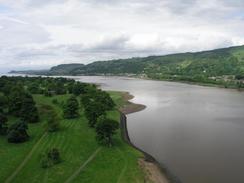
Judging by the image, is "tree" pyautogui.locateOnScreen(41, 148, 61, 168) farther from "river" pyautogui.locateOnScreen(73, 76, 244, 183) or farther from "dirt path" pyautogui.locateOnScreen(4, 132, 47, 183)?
"river" pyautogui.locateOnScreen(73, 76, 244, 183)

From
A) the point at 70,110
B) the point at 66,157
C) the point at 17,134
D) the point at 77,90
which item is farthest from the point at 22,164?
the point at 77,90

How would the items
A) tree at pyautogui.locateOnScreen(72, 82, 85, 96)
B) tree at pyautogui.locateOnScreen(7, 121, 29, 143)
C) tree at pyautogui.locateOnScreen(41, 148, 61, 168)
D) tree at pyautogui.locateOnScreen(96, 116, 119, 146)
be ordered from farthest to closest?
tree at pyautogui.locateOnScreen(72, 82, 85, 96) → tree at pyautogui.locateOnScreen(7, 121, 29, 143) → tree at pyautogui.locateOnScreen(96, 116, 119, 146) → tree at pyautogui.locateOnScreen(41, 148, 61, 168)

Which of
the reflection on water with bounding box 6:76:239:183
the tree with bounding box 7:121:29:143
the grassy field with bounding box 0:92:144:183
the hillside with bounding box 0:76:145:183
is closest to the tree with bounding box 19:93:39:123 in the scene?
the hillside with bounding box 0:76:145:183

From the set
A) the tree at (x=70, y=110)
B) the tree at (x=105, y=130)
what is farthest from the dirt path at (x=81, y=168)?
the tree at (x=70, y=110)

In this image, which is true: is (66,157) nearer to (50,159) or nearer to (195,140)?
(50,159)

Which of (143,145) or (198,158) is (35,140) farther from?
(198,158)

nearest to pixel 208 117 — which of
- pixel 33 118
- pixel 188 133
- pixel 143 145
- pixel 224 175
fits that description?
pixel 188 133
